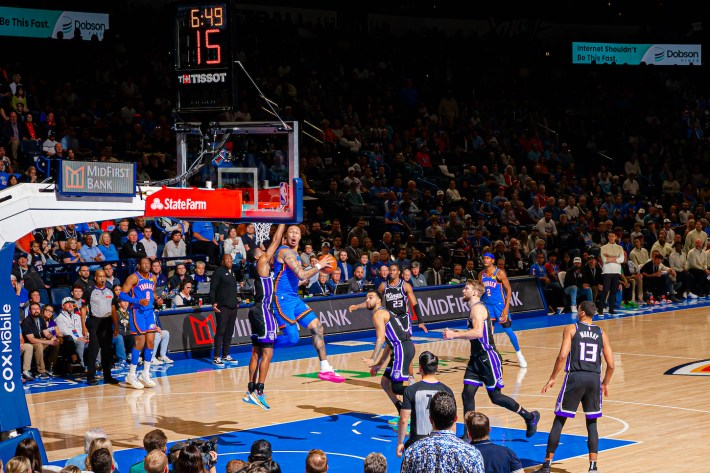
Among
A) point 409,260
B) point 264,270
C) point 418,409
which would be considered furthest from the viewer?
point 409,260

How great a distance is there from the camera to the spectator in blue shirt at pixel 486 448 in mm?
8234

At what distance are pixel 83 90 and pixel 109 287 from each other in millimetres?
9410

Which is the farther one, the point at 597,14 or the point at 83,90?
the point at 597,14

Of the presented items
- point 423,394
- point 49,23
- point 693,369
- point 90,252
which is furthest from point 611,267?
point 423,394

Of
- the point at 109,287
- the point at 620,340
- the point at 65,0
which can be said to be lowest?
the point at 620,340

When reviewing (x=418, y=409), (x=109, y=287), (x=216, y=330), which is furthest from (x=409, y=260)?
(x=418, y=409)

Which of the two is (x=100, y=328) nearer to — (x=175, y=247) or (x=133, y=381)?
(x=133, y=381)

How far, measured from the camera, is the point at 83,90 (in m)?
27.1

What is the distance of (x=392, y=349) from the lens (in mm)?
14062

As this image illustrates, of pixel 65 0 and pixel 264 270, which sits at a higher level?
pixel 65 0

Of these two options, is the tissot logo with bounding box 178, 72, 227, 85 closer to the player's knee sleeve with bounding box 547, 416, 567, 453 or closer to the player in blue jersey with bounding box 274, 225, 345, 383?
the player in blue jersey with bounding box 274, 225, 345, 383

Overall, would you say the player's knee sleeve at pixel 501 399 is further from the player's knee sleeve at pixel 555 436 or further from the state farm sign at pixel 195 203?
the state farm sign at pixel 195 203

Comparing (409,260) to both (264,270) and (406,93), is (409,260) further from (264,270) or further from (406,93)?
(264,270)

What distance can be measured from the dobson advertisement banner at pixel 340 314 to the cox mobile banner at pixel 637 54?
16.3 meters
